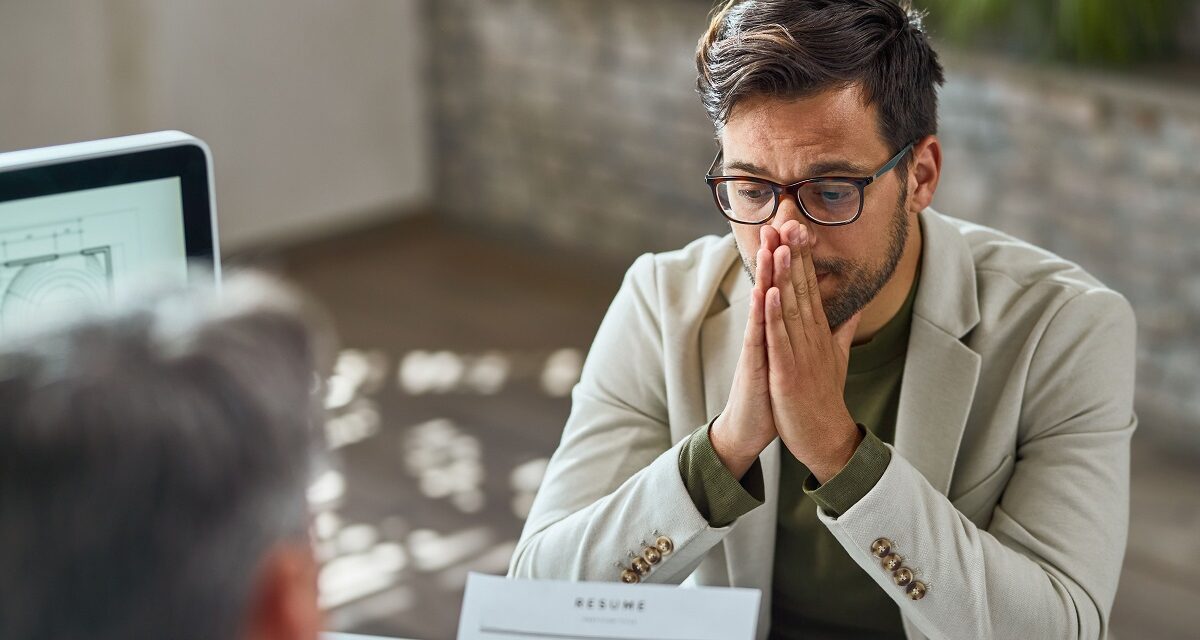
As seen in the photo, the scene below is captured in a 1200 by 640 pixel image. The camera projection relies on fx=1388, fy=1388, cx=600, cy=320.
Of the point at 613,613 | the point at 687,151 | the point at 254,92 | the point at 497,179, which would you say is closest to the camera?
the point at 613,613

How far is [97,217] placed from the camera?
1.15 m

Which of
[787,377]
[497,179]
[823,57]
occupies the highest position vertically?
[823,57]

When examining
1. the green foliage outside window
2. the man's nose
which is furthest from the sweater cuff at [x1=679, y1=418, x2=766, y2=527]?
the green foliage outside window

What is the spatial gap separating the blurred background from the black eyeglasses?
4.86 feet

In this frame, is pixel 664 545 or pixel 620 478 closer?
pixel 664 545

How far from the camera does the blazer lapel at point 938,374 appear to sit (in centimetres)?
146

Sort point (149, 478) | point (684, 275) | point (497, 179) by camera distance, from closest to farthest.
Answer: point (149, 478) < point (684, 275) < point (497, 179)

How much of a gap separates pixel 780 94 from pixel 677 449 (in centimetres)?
38

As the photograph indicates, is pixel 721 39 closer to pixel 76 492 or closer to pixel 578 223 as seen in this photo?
pixel 76 492

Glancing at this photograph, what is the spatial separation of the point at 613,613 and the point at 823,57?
0.63 m

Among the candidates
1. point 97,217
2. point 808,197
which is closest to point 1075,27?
point 808,197

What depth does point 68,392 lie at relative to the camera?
61 cm

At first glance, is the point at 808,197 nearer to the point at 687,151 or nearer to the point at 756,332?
the point at 756,332

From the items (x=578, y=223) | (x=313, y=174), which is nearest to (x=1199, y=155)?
(x=578, y=223)
